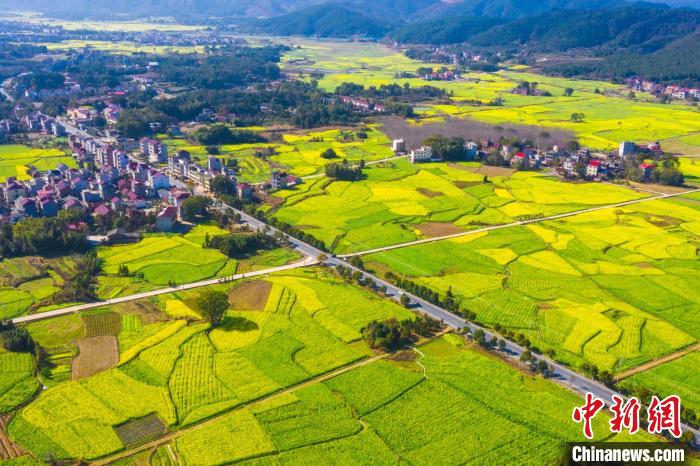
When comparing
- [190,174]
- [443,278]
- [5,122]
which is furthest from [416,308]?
[5,122]

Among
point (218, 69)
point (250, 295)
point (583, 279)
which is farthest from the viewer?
point (218, 69)

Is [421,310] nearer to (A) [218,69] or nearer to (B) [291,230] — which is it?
(B) [291,230]

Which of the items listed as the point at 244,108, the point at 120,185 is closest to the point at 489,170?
the point at 120,185

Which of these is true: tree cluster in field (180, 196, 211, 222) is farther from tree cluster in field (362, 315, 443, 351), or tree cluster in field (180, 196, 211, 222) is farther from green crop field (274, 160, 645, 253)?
tree cluster in field (362, 315, 443, 351)

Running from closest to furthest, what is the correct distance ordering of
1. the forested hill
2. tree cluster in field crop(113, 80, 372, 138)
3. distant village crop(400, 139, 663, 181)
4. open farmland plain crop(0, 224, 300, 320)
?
open farmland plain crop(0, 224, 300, 320), distant village crop(400, 139, 663, 181), tree cluster in field crop(113, 80, 372, 138), the forested hill

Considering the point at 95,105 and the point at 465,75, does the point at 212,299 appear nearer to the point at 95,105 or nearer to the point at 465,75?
the point at 95,105

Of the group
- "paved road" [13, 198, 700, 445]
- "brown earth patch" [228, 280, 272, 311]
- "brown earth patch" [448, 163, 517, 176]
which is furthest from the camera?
"brown earth patch" [448, 163, 517, 176]

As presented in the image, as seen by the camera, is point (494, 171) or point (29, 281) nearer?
point (29, 281)

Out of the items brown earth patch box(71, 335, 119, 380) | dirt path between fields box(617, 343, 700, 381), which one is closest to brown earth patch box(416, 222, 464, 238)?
dirt path between fields box(617, 343, 700, 381)
